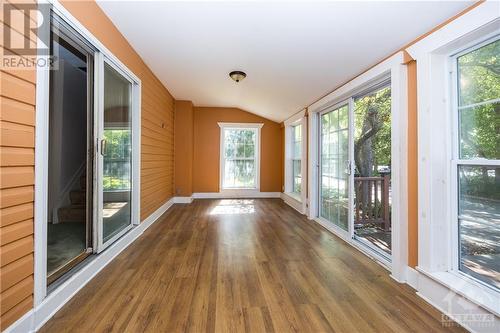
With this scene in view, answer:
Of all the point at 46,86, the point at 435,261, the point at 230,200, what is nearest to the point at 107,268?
the point at 46,86

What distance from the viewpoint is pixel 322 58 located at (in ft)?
8.73

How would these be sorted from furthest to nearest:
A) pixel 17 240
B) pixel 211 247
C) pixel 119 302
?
pixel 211 247, pixel 119 302, pixel 17 240

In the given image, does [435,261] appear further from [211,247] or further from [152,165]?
[152,165]

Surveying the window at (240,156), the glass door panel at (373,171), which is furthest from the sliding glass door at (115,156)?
the window at (240,156)

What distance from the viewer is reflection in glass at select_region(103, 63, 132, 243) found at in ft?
8.25

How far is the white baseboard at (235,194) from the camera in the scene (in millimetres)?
6492

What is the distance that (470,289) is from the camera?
159 cm

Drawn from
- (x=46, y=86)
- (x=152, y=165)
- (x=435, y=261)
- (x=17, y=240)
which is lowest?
(x=435, y=261)

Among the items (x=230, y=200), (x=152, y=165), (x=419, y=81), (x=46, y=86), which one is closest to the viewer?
(x=46, y=86)

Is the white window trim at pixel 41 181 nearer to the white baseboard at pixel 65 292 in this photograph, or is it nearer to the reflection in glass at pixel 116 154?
the white baseboard at pixel 65 292

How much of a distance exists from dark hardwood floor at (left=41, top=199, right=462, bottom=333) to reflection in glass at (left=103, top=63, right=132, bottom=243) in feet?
1.34

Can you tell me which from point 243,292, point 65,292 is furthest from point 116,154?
point 243,292

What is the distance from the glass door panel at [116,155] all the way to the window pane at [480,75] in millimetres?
3143

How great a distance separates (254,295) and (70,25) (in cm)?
255
